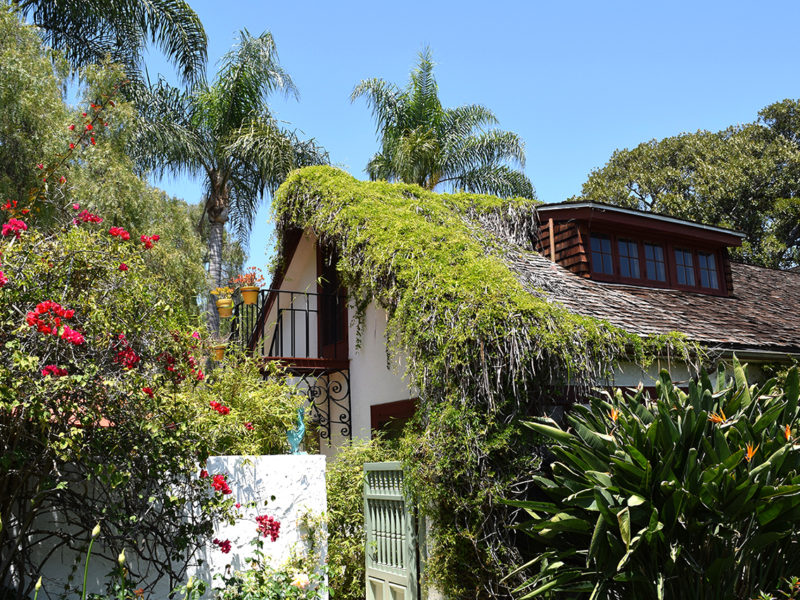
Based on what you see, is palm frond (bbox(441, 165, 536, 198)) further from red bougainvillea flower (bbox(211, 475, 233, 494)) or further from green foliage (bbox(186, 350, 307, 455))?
red bougainvillea flower (bbox(211, 475, 233, 494))

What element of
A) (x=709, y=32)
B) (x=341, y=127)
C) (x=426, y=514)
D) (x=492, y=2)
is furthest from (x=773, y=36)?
(x=426, y=514)

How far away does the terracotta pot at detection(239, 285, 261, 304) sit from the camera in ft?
39.4

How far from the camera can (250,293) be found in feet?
Answer: 40.0

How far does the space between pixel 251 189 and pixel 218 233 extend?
1.78 meters

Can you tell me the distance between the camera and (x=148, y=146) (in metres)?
19.2

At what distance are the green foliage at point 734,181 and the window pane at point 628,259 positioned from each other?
15.6 m

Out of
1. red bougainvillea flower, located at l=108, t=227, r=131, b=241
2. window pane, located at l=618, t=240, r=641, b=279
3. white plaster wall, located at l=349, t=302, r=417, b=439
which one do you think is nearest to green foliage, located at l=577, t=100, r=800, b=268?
window pane, located at l=618, t=240, r=641, b=279

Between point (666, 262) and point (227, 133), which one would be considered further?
point (227, 133)

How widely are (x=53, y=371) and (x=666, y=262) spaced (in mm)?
10540

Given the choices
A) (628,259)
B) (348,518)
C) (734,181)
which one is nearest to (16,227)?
(348,518)

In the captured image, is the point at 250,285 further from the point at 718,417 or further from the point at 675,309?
the point at 718,417

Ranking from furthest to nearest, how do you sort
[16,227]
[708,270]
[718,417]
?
[708,270] → [718,417] → [16,227]

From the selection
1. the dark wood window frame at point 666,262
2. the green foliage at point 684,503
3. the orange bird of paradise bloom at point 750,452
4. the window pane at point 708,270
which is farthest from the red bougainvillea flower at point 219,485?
the window pane at point 708,270

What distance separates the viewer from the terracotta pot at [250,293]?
12000 millimetres
